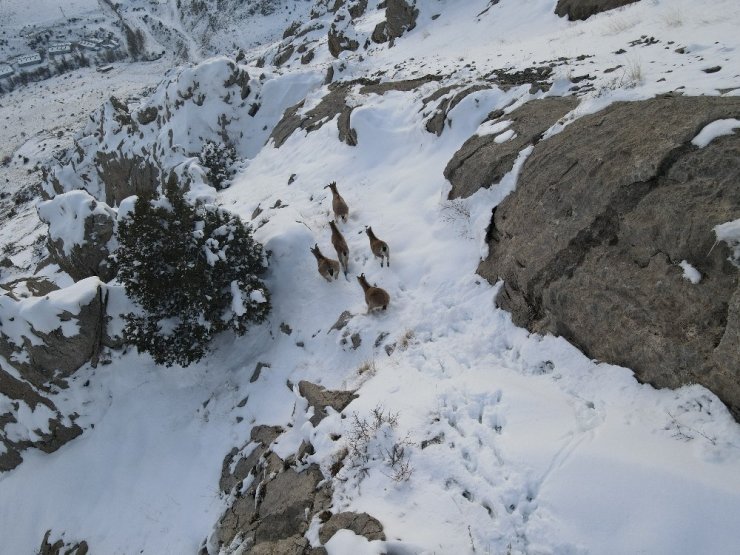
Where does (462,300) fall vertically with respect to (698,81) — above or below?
below

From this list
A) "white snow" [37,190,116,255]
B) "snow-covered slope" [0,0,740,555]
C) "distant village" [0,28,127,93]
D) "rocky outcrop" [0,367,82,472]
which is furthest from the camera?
"distant village" [0,28,127,93]

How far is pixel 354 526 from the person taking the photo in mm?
4668

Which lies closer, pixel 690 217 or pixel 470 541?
pixel 470 541

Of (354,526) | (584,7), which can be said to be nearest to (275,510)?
(354,526)

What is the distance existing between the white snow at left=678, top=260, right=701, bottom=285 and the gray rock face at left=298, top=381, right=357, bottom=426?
4.78 m

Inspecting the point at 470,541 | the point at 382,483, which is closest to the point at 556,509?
the point at 470,541

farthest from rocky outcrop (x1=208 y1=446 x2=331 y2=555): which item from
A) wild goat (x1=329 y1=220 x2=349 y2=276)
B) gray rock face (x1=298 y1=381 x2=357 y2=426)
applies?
wild goat (x1=329 y1=220 x2=349 y2=276)

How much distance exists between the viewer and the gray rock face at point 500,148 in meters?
8.16

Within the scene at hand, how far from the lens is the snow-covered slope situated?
4043mm

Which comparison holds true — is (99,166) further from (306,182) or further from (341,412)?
(341,412)

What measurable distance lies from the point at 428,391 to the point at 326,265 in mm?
4702

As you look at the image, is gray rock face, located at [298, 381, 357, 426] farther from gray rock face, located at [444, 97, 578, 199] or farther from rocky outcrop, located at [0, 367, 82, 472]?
rocky outcrop, located at [0, 367, 82, 472]

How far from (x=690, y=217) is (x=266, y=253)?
8.94 m

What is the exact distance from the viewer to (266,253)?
1105 centimetres
